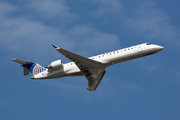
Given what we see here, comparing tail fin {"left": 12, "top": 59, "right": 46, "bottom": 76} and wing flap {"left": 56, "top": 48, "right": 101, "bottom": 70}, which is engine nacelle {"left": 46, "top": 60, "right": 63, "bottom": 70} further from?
tail fin {"left": 12, "top": 59, "right": 46, "bottom": 76}

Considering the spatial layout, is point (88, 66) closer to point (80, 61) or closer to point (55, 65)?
point (80, 61)

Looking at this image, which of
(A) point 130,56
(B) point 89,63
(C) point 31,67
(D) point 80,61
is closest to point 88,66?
(B) point 89,63

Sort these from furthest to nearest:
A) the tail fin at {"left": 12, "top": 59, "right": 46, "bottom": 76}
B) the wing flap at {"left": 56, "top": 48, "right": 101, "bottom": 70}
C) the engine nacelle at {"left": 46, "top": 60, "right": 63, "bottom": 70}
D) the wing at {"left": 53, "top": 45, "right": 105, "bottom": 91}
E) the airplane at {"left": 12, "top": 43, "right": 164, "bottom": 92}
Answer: the tail fin at {"left": 12, "top": 59, "right": 46, "bottom": 76} < the engine nacelle at {"left": 46, "top": 60, "right": 63, "bottom": 70} < the airplane at {"left": 12, "top": 43, "right": 164, "bottom": 92} < the wing at {"left": 53, "top": 45, "right": 105, "bottom": 91} < the wing flap at {"left": 56, "top": 48, "right": 101, "bottom": 70}

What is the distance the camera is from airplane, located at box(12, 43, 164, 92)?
34594 mm

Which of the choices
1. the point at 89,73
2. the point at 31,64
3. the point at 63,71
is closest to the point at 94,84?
the point at 89,73

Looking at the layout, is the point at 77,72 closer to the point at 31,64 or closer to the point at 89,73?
the point at 89,73

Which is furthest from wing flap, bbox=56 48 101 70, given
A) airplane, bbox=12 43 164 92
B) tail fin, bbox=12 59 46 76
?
tail fin, bbox=12 59 46 76

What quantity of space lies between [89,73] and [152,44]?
9.71 meters

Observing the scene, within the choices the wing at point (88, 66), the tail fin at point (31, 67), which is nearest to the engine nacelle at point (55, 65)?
the wing at point (88, 66)

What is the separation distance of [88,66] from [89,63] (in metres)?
0.79

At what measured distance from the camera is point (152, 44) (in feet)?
116

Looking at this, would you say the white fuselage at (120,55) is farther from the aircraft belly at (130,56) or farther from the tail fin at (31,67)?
the tail fin at (31,67)

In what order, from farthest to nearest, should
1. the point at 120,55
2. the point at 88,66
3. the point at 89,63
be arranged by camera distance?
the point at 88,66 → the point at 89,63 → the point at 120,55

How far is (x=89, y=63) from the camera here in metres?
35.0
